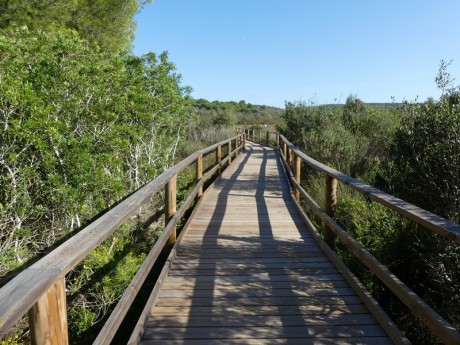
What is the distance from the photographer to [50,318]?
51.1 inches

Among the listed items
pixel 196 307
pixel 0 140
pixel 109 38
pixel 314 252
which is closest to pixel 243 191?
pixel 314 252

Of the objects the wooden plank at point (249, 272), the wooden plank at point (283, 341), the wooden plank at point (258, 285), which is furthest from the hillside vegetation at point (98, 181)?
the wooden plank at point (283, 341)

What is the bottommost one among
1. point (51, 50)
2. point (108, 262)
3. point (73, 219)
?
point (108, 262)

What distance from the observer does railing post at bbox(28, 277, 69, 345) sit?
1256mm

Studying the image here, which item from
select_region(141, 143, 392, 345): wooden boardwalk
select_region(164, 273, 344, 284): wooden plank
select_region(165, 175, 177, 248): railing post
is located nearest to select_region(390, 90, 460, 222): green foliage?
select_region(141, 143, 392, 345): wooden boardwalk

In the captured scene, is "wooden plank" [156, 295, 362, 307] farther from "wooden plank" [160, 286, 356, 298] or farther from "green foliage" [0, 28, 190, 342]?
"green foliage" [0, 28, 190, 342]

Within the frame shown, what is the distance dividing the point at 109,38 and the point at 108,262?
10.8m

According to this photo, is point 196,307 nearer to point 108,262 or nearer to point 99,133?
point 108,262

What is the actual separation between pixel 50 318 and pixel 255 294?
2.10 metres

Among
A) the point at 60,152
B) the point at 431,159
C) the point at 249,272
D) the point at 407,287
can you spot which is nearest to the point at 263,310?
the point at 249,272

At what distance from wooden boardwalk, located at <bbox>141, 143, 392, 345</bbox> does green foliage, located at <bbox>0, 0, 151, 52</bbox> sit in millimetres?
7282

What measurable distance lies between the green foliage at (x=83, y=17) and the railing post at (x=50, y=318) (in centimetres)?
877

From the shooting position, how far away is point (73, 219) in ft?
19.8

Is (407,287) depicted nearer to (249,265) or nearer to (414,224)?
(249,265)
